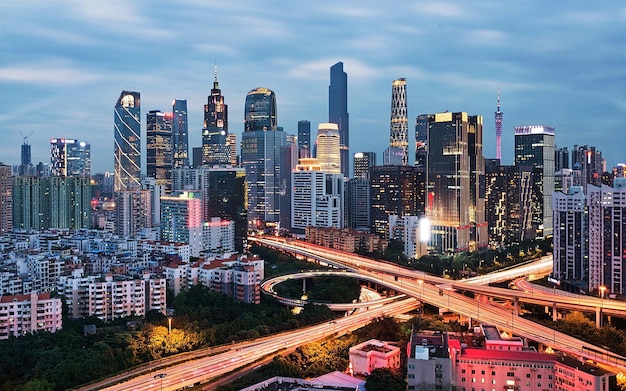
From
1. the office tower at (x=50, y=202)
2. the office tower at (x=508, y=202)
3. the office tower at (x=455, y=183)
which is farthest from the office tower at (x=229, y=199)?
the office tower at (x=508, y=202)

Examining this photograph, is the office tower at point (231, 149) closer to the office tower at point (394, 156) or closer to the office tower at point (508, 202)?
the office tower at point (394, 156)

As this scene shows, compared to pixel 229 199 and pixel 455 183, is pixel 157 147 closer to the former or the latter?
pixel 229 199

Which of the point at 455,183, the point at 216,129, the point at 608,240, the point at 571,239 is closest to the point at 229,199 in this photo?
the point at 455,183

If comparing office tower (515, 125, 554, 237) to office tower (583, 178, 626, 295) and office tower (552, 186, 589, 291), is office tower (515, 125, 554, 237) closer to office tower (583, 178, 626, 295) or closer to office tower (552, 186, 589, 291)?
office tower (552, 186, 589, 291)

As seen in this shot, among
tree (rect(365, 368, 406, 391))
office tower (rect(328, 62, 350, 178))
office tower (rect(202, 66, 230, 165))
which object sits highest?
office tower (rect(328, 62, 350, 178))

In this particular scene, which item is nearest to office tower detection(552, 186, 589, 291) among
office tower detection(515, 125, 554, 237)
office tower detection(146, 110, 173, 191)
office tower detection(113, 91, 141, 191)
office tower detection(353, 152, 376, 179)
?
office tower detection(515, 125, 554, 237)
